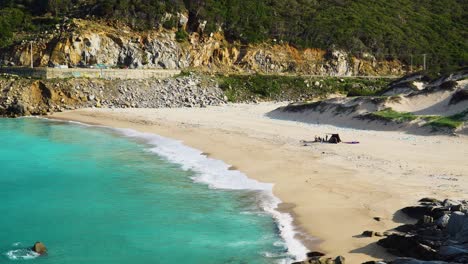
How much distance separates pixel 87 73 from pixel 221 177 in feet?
137

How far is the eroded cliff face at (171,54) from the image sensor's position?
6512cm

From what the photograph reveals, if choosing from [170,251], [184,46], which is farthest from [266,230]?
[184,46]

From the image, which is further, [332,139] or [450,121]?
[450,121]

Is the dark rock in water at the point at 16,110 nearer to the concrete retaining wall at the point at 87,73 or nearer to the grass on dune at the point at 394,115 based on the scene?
the concrete retaining wall at the point at 87,73

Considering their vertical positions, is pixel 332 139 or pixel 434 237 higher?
pixel 332 139

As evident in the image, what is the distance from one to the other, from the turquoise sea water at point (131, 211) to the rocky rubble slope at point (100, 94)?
25.0 meters

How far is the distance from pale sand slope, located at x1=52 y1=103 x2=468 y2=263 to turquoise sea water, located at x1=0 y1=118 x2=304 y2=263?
55.8 inches

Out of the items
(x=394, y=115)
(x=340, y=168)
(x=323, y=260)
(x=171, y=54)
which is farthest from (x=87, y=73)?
(x=323, y=260)

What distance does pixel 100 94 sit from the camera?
57875 mm

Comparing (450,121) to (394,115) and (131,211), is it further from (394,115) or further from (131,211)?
(131,211)

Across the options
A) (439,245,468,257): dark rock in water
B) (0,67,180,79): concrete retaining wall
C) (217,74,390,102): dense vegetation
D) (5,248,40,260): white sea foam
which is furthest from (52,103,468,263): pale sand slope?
(217,74,390,102): dense vegetation

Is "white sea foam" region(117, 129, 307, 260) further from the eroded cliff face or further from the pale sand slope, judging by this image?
the eroded cliff face

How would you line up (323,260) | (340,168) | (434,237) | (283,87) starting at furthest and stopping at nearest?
(283,87) < (340,168) < (434,237) < (323,260)

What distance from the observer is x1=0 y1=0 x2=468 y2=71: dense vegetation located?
240ft
